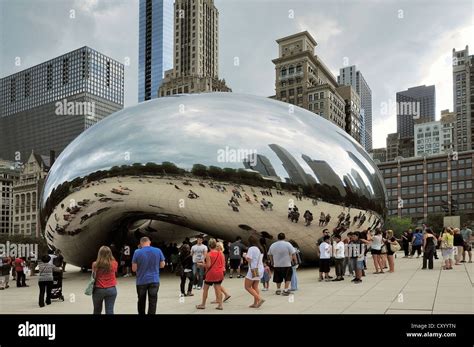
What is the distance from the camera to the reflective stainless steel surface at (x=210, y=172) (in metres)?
14.9

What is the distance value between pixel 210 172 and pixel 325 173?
375 cm

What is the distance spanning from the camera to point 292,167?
50.1 feet

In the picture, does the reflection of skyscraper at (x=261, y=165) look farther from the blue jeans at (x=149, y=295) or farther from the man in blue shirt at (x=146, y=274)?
the blue jeans at (x=149, y=295)

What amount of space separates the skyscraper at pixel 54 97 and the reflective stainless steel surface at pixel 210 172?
309 feet

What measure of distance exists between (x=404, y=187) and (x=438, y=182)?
28.1ft

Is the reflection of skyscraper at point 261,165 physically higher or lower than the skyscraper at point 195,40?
lower

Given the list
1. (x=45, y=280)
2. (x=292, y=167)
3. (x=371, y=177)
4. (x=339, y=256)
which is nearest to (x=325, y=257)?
(x=339, y=256)

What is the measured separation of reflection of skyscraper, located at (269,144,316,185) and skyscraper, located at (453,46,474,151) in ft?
503

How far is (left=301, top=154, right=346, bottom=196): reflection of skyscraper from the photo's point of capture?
51.2 feet

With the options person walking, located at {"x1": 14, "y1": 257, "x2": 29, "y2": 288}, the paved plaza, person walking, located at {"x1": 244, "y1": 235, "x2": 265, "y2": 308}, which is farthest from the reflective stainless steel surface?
person walking, located at {"x1": 244, "y1": 235, "x2": 265, "y2": 308}

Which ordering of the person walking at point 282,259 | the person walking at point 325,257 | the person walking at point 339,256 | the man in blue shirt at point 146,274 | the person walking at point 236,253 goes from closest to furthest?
1. the man in blue shirt at point 146,274
2. the person walking at point 282,259
3. the person walking at point 325,257
4. the person walking at point 339,256
5. the person walking at point 236,253

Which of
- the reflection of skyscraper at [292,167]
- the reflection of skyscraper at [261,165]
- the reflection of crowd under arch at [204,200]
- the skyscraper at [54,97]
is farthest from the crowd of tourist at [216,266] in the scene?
the skyscraper at [54,97]

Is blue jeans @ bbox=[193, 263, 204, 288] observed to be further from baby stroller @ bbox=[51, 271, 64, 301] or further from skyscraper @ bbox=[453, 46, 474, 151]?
skyscraper @ bbox=[453, 46, 474, 151]
